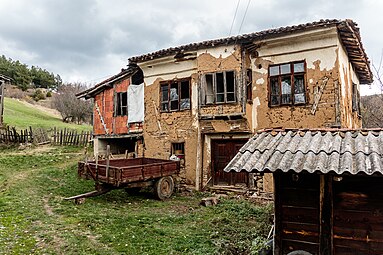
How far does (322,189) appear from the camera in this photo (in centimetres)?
457

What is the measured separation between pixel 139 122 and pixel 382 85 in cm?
1062

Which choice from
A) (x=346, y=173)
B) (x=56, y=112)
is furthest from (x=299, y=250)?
(x=56, y=112)

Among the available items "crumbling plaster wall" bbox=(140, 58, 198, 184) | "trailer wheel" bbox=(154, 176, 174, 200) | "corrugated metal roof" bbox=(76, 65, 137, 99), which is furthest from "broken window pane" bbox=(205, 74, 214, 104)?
"corrugated metal roof" bbox=(76, 65, 137, 99)

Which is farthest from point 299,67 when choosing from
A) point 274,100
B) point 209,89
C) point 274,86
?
point 209,89

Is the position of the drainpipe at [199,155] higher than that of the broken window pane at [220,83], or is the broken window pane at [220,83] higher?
the broken window pane at [220,83]

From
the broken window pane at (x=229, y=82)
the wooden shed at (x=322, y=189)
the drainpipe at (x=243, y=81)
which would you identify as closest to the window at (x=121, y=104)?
the broken window pane at (x=229, y=82)

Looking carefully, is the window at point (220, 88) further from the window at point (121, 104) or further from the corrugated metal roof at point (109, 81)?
the window at point (121, 104)

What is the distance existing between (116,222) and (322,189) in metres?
5.45

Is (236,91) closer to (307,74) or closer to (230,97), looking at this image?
(230,97)

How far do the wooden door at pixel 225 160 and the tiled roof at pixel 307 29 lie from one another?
422cm

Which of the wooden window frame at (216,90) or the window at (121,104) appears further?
the window at (121,104)

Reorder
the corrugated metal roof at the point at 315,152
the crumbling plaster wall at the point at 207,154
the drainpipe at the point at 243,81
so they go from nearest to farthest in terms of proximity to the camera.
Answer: the corrugated metal roof at the point at 315,152 < the drainpipe at the point at 243,81 < the crumbling plaster wall at the point at 207,154

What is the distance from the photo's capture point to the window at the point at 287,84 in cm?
1095

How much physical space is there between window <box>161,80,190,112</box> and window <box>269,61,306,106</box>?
12.8 ft
